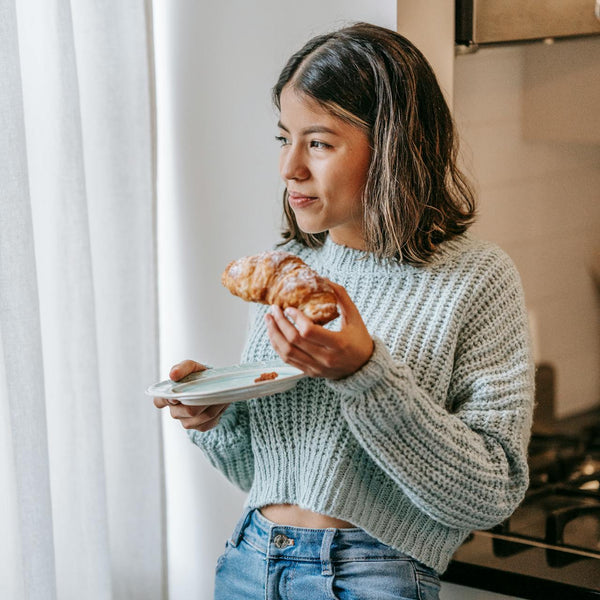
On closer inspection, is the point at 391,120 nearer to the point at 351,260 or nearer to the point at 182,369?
the point at 351,260

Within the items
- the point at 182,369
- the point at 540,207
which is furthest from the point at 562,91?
the point at 182,369

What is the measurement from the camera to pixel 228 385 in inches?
50.2

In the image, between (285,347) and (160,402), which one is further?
(160,402)

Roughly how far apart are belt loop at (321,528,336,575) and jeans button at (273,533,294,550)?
0.06 meters

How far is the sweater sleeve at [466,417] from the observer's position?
3.76 feet

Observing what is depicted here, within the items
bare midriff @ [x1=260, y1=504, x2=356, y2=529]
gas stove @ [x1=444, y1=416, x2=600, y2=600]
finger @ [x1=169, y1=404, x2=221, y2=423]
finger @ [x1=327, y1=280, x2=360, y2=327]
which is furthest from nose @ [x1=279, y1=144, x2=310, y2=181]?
gas stove @ [x1=444, y1=416, x2=600, y2=600]

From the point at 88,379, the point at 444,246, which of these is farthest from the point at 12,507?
the point at 444,246

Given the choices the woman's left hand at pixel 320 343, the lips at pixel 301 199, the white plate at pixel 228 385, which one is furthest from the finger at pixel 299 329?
the lips at pixel 301 199

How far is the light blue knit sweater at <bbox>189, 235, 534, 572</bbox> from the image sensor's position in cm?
118

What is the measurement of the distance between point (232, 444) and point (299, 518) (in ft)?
0.68

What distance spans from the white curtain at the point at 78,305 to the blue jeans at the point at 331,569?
18.4 inches

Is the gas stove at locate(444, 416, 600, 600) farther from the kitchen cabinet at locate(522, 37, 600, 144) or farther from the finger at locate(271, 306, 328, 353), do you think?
the finger at locate(271, 306, 328, 353)

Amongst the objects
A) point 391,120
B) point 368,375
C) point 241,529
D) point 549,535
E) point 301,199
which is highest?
point 391,120

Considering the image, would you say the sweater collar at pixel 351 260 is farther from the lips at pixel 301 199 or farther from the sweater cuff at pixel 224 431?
the sweater cuff at pixel 224 431
